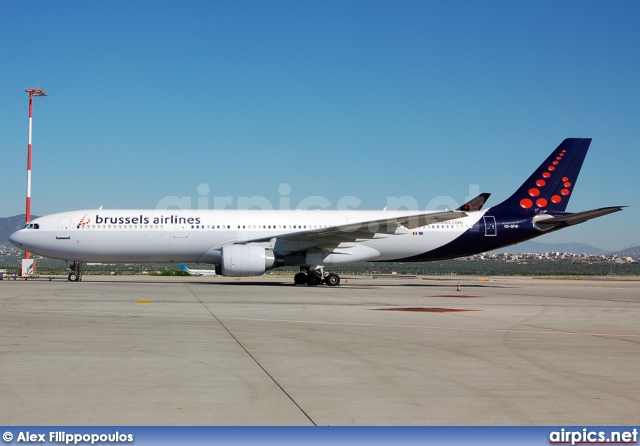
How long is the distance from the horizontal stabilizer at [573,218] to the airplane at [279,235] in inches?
1.8

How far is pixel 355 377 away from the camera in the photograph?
7.04 m

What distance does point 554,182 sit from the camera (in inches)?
1236

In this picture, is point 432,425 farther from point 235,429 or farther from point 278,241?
point 278,241

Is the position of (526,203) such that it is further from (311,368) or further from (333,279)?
(311,368)

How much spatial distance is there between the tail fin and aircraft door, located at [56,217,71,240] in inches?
772

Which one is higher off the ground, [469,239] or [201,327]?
[469,239]

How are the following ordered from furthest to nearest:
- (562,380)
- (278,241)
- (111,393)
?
(278,241) < (562,380) < (111,393)

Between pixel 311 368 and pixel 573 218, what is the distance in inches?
975

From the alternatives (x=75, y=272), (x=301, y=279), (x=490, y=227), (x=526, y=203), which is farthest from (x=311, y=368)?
(x=526, y=203)

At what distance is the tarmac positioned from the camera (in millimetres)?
5438

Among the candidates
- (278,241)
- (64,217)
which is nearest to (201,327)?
(278,241)

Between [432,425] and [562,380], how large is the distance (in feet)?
8.32

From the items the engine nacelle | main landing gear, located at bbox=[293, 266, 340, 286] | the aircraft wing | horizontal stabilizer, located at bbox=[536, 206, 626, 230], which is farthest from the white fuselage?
A: horizontal stabilizer, located at bbox=[536, 206, 626, 230]

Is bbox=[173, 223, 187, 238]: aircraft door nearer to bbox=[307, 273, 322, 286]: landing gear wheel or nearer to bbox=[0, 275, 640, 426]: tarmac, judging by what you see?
bbox=[307, 273, 322, 286]: landing gear wheel
